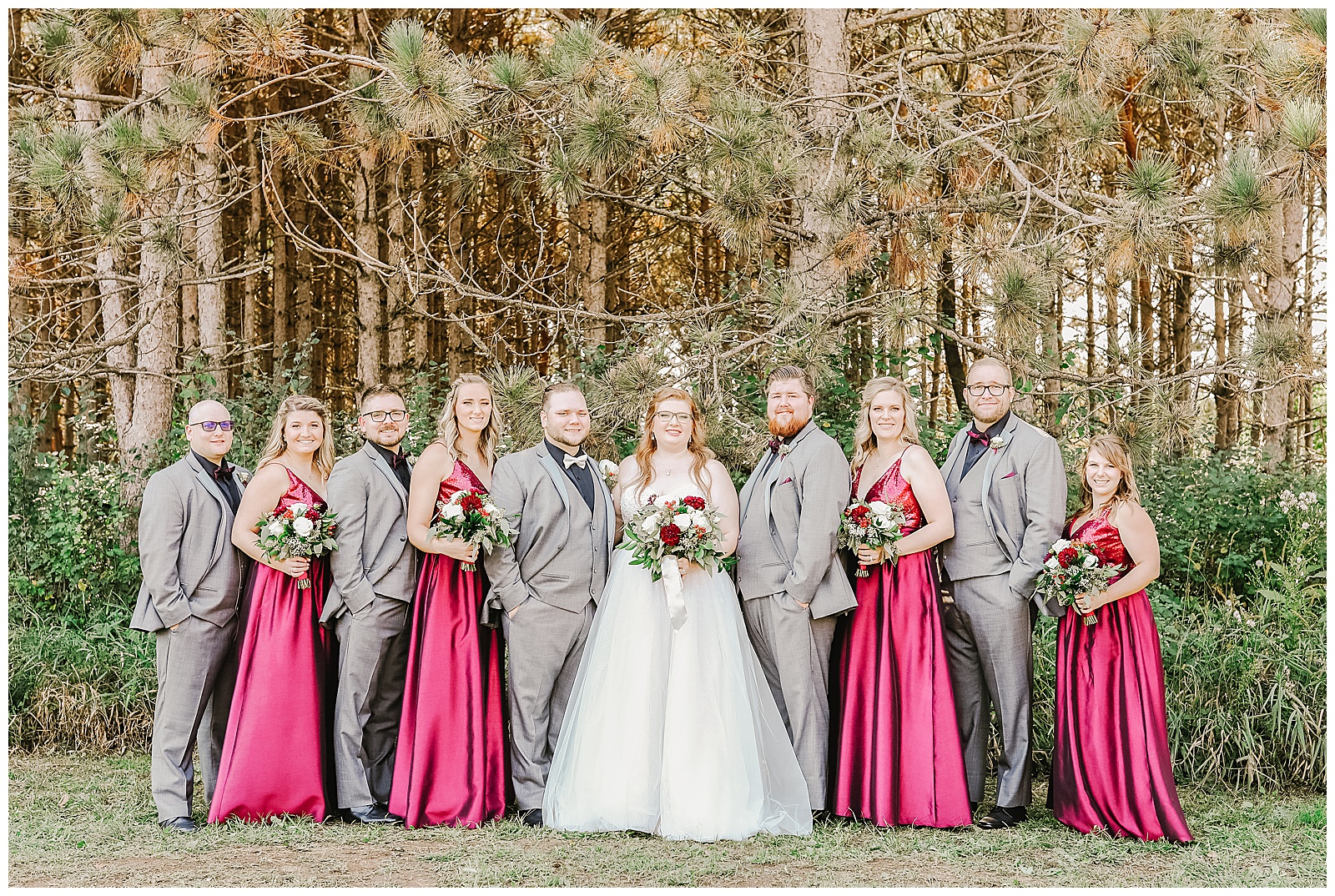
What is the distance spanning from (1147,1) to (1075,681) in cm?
387

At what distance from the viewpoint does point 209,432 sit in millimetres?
5625

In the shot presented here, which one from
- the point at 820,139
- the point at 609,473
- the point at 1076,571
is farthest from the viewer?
the point at 820,139

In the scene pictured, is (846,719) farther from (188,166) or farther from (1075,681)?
(188,166)

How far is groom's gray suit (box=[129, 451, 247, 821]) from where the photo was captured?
5453 millimetres

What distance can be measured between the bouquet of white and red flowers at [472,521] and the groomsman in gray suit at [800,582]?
3.97 feet

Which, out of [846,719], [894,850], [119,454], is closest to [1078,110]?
[846,719]

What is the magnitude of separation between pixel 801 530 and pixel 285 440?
258cm

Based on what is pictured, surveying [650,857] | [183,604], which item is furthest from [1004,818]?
[183,604]

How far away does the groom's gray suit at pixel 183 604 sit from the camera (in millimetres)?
5453

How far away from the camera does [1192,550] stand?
8.29m

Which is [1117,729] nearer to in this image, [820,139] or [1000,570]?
[1000,570]

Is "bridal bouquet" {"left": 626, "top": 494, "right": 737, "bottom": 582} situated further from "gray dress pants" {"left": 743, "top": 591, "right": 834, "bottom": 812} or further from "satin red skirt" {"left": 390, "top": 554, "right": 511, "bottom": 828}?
"satin red skirt" {"left": 390, "top": 554, "right": 511, "bottom": 828}

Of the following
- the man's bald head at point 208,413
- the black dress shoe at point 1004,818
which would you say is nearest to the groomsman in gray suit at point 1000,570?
the black dress shoe at point 1004,818

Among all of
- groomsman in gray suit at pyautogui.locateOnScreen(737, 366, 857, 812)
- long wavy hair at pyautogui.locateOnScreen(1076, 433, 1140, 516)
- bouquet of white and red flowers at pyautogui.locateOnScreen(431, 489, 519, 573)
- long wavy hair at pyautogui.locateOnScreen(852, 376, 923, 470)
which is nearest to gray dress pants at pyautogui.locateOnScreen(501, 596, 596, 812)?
bouquet of white and red flowers at pyautogui.locateOnScreen(431, 489, 519, 573)
